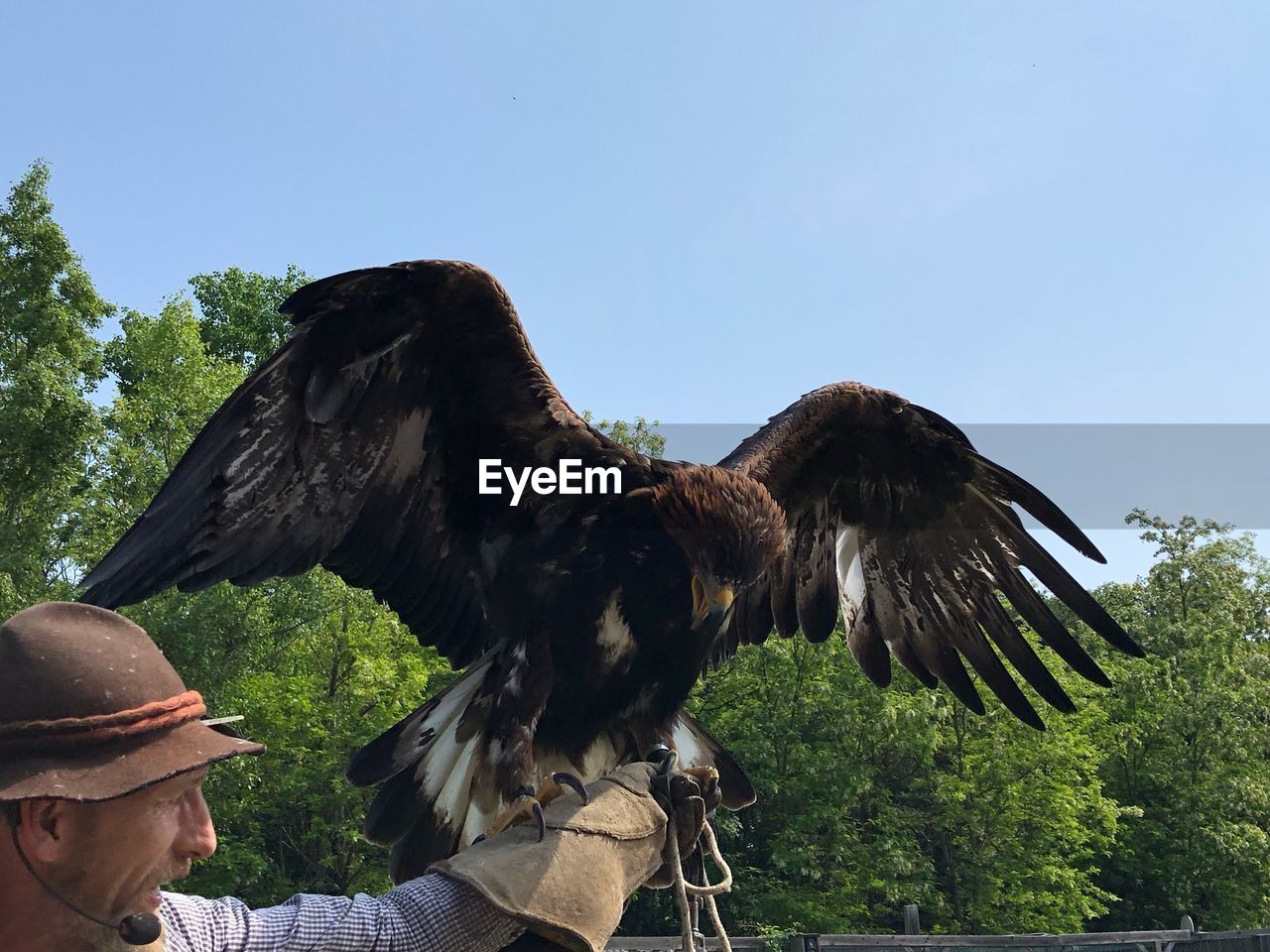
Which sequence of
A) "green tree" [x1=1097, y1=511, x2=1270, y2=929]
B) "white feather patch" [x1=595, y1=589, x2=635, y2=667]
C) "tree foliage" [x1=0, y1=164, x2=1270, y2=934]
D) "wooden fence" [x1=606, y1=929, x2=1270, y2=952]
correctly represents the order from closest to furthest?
"white feather patch" [x1=595, y1=589, x2=635, y2=667] < "wooden fence" [x1=606, y1=929, x2=1270, y2=952] < "tree foliage" [x1=0, y1=164, x2=1270, y2=934] < "green tree" [x1=1097, y1=511, x2=1270, y2=929]

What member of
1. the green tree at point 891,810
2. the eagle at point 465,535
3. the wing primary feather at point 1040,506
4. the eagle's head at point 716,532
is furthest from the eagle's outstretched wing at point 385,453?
the green tree at point 891,810

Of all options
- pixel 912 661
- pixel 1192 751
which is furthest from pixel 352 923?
pixel 1192 751

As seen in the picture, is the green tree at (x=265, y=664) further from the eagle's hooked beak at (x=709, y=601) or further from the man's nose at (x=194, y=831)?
the man's nose at (x=194, y=831)

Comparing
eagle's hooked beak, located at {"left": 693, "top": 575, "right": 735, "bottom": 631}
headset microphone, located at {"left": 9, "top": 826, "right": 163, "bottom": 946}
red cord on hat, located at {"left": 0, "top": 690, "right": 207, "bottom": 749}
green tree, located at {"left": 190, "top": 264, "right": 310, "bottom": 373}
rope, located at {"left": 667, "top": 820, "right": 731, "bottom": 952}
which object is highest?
green tree, located at {"left": 190, "top": 264, "right": 310, "bottom": 373}

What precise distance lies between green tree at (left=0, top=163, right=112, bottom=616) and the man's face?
11.1 m

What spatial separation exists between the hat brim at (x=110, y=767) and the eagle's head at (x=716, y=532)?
217 cm

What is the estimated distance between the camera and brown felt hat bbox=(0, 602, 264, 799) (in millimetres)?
1191

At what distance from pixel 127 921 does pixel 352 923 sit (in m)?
0.47

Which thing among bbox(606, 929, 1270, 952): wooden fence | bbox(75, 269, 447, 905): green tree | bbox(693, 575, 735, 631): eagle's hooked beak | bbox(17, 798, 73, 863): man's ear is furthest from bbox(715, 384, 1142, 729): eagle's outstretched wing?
bbox(75, 269, 447, 905): green tree

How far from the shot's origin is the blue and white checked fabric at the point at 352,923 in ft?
5.23

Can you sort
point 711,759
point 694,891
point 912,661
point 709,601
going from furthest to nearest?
1. point 912,661
2. point 711,759
3. point 709,601
4. point 694,891

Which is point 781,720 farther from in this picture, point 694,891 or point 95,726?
point 95,726

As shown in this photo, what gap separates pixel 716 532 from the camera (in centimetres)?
336

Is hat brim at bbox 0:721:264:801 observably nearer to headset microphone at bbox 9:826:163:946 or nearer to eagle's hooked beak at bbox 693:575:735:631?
headset microphone at bbox 9:826:163:946
